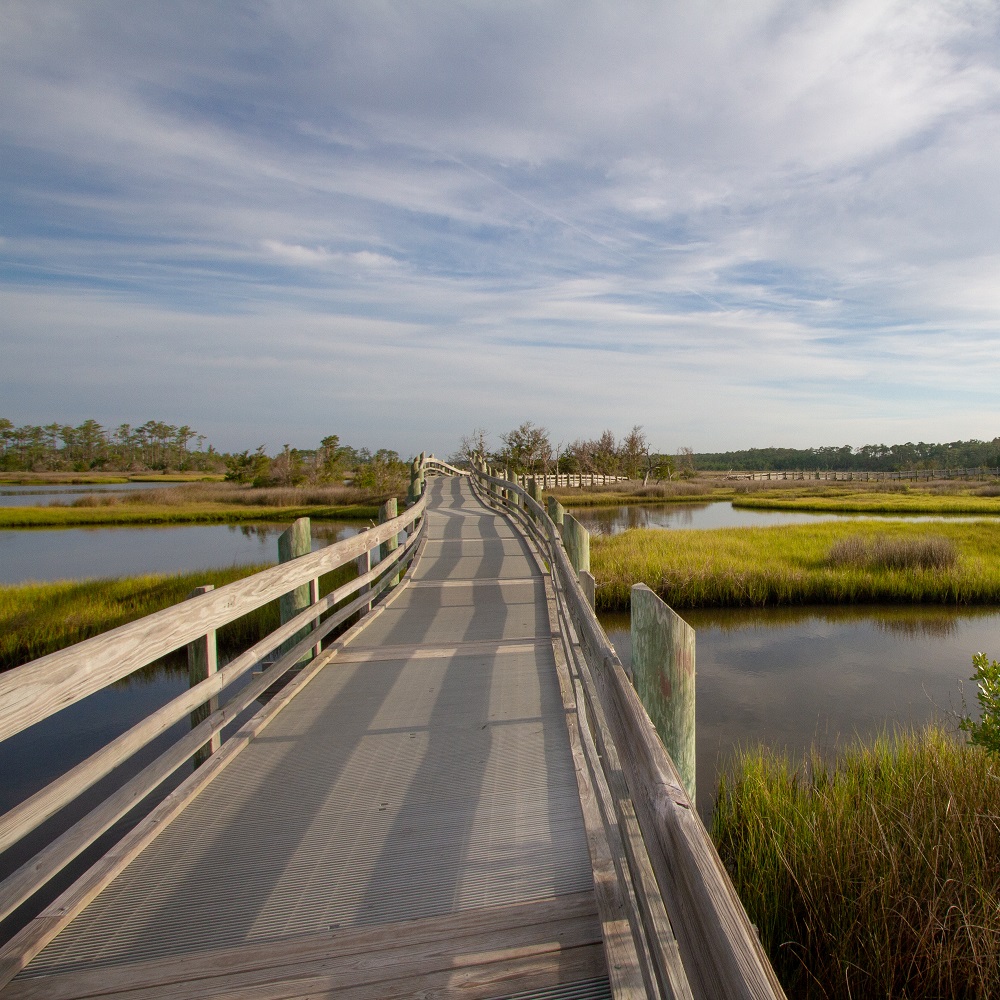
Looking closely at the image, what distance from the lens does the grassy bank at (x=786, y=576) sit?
12.7 meters

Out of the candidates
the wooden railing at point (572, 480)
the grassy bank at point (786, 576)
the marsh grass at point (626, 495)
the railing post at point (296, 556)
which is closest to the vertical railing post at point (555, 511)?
the railing post at point (296, 556)

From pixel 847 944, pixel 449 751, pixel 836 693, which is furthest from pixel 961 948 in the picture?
pixel 836 693

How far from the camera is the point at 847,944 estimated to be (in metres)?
2.81

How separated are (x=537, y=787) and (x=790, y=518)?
30.0 m

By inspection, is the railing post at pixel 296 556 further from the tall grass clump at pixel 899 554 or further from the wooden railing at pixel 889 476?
the wooden railing at pixel 889 476

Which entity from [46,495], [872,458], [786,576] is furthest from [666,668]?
[872,458]

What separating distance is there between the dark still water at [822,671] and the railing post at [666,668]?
257 cm

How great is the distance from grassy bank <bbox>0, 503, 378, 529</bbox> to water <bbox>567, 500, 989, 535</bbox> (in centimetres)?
1204

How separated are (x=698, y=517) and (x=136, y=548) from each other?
2444 centimetres

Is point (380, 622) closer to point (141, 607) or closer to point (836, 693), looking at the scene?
point (836, 693)

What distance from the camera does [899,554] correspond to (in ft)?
46.4

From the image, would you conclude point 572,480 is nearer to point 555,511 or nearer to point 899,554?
point 899,554

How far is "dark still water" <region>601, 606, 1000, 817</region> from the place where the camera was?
261 inches

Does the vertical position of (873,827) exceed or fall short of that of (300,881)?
it falls short
